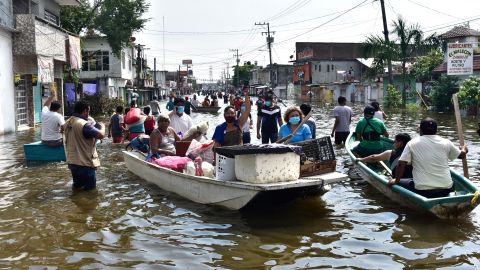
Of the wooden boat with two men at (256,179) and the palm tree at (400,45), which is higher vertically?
the palm tree at (400,45)

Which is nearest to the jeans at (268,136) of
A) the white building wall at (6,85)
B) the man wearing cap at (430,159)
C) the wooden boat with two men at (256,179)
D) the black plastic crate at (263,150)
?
the wooden boat with two men at (256,179)

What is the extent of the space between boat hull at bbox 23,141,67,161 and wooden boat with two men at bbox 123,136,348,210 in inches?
211

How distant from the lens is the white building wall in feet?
67.1

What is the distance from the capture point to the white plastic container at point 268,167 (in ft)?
22.7

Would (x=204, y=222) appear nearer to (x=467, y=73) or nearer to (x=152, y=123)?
(x=152, y=123)

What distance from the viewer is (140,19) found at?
38.9m

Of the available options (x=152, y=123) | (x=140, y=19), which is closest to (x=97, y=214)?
(x=152, y=123)

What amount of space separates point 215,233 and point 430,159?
10.4 feet

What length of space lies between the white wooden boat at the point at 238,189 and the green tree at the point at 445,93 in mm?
26141

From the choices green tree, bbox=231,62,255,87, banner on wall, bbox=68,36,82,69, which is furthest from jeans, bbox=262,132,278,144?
green tree, bbox=231,62,255,87

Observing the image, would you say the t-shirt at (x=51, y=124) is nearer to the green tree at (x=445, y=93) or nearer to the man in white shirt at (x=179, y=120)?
the man in white shirt at (x=179, y=120)

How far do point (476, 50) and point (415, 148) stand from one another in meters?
33.9

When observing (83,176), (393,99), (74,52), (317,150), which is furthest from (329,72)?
(317,150)

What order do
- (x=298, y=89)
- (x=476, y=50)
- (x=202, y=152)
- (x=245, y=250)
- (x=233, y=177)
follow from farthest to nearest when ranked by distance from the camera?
1. (x=298, y=89)
2. (x=476, y=50)
3. (x=202, y=152)
4. (x=233, y=177)
5. (x=245, y=250)
